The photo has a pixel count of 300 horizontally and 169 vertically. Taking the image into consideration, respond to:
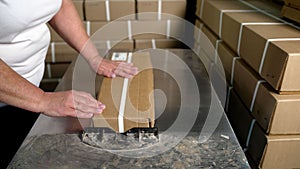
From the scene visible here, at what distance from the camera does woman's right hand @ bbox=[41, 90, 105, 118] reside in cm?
69

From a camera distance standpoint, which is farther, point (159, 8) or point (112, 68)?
point (159, 8)

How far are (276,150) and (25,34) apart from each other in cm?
75

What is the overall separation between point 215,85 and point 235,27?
0.20 m

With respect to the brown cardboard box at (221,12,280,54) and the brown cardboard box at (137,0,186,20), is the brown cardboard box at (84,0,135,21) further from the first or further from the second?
the brown cardboard box at (221,12,280,54)

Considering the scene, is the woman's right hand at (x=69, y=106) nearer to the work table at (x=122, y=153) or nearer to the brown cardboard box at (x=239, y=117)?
the work table at (x=122, y=153)

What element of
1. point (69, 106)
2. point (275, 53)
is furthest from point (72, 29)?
point (275, 53)

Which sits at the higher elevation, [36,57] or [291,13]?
[291,13]

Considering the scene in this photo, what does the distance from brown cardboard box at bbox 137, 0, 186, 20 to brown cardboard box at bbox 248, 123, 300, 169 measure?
32.1 inches

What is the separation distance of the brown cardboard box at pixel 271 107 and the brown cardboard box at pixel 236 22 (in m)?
0.14

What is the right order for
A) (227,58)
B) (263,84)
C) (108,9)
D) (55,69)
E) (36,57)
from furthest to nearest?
1. (55,69)
2. (108,9)
3. (227,58)
4. (36,57)
5. (263,84)

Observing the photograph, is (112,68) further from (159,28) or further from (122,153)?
(159,28)

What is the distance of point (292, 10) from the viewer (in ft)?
3.05

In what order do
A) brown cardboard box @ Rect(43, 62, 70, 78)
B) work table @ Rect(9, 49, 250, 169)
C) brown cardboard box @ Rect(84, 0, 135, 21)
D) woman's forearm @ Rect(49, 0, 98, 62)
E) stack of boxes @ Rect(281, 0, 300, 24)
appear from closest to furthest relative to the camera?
work table @ Rect(9, 49, 250, 169), stack of boxes @ Rect(281, 0, 300, 24), woman's forearm @ Rect(49, 0, 98, 62), brown cardboard box @ Rect(84, 0, 135, 21), brown cardboard box @ Rect(43, 62, 70, 78)

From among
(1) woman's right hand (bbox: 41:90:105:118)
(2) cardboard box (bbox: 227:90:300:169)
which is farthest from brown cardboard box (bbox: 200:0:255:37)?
(1) woman's right hand (bbox: 41:90:105:118)
